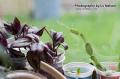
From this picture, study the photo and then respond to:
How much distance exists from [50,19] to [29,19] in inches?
3.6

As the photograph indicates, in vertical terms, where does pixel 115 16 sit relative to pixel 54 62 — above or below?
above

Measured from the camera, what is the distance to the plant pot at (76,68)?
Result: 1148 millimetres

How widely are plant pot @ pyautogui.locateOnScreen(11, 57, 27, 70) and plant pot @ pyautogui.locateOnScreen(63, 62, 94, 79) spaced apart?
0.57 ft

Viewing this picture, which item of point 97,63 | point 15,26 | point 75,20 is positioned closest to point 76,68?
point 97,63

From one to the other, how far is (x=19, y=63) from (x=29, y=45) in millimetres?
102

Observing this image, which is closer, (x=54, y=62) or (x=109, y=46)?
(x=54, y=62)

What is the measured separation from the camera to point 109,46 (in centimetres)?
127

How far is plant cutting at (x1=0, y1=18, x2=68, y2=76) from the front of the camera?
1054mm

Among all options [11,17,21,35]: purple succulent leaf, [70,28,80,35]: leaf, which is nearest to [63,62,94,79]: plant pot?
[70,28,80,35]: leaf

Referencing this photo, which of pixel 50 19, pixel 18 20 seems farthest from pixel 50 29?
pixel 18 20

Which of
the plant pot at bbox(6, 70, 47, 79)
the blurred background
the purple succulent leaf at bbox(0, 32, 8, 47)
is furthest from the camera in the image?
the blurred background

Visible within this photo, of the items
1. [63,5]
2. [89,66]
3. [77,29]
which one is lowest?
[89,66]

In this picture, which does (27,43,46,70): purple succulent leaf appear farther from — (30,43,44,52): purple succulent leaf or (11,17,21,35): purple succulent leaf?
(11,17,21,35): purple succulent leaf

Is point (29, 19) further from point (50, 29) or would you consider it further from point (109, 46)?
point (109, 46)
